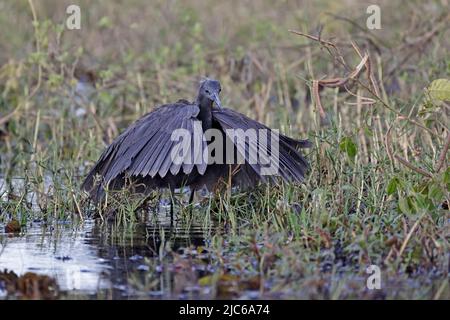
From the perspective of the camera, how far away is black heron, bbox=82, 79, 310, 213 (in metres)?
5.48

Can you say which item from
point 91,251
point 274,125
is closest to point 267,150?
point 91,251

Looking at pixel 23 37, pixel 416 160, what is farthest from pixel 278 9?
pixel 416 160

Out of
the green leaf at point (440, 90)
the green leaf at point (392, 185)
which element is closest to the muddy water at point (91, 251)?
the green leaf at point (392, 185)

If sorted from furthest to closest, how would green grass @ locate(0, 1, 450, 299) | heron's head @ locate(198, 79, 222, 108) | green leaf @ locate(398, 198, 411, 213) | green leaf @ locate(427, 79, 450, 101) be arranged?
heron's head @ locate(198, 79, 222, 108) → green leaf @ locate(427, 79, 450, 101) → green leaf @ locate(398, 198, 411, 213) → green grass @ locate(0, 1, 450, 299)

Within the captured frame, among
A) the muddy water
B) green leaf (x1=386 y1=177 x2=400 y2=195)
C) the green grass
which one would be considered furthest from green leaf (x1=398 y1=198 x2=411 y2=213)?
the muddy water

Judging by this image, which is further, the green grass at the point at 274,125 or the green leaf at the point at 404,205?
the green leaf at the point at 404,205

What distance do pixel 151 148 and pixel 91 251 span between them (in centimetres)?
90

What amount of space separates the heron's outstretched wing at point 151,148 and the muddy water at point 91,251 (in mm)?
350

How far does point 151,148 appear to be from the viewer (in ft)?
18.5

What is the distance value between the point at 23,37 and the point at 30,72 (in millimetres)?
1152

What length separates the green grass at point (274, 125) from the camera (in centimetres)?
444

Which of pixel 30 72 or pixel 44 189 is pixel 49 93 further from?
pixel 44 189

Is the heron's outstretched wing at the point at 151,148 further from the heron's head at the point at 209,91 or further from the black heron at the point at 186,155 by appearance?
the heron's head at the point at 209,91

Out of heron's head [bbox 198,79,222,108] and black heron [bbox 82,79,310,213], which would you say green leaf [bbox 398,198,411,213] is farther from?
heron's head [bbox 198,79,222,108]
